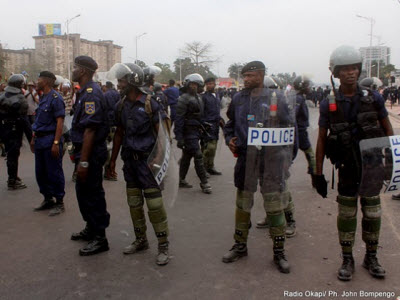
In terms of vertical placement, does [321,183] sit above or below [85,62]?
below

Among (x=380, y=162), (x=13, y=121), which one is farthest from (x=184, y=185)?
(x=380, y=162)

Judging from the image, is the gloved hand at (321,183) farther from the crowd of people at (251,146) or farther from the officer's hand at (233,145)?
the officer's hand at (233,145)

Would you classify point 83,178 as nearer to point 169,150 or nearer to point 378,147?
point 169,150

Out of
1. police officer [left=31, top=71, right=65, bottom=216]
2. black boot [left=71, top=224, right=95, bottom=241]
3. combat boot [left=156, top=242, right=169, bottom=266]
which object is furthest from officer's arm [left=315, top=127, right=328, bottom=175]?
police officer [left=31, top=71, right=65, bottom=216]

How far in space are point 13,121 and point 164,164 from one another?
158 inches

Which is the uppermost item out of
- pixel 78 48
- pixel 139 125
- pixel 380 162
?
pixel 78 48

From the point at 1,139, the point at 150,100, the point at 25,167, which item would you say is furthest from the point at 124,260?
the point at 25,167

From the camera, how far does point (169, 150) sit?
390cm

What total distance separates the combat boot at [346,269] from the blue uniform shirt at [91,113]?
250cm

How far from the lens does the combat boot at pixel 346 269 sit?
3413 mm

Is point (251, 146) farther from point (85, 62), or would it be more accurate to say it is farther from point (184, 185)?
point (184, 185)

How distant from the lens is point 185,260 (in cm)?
393

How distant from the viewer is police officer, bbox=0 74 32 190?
6699 mm

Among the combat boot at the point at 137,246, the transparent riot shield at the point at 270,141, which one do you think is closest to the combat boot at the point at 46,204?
the combat boot at the point at 137,246
